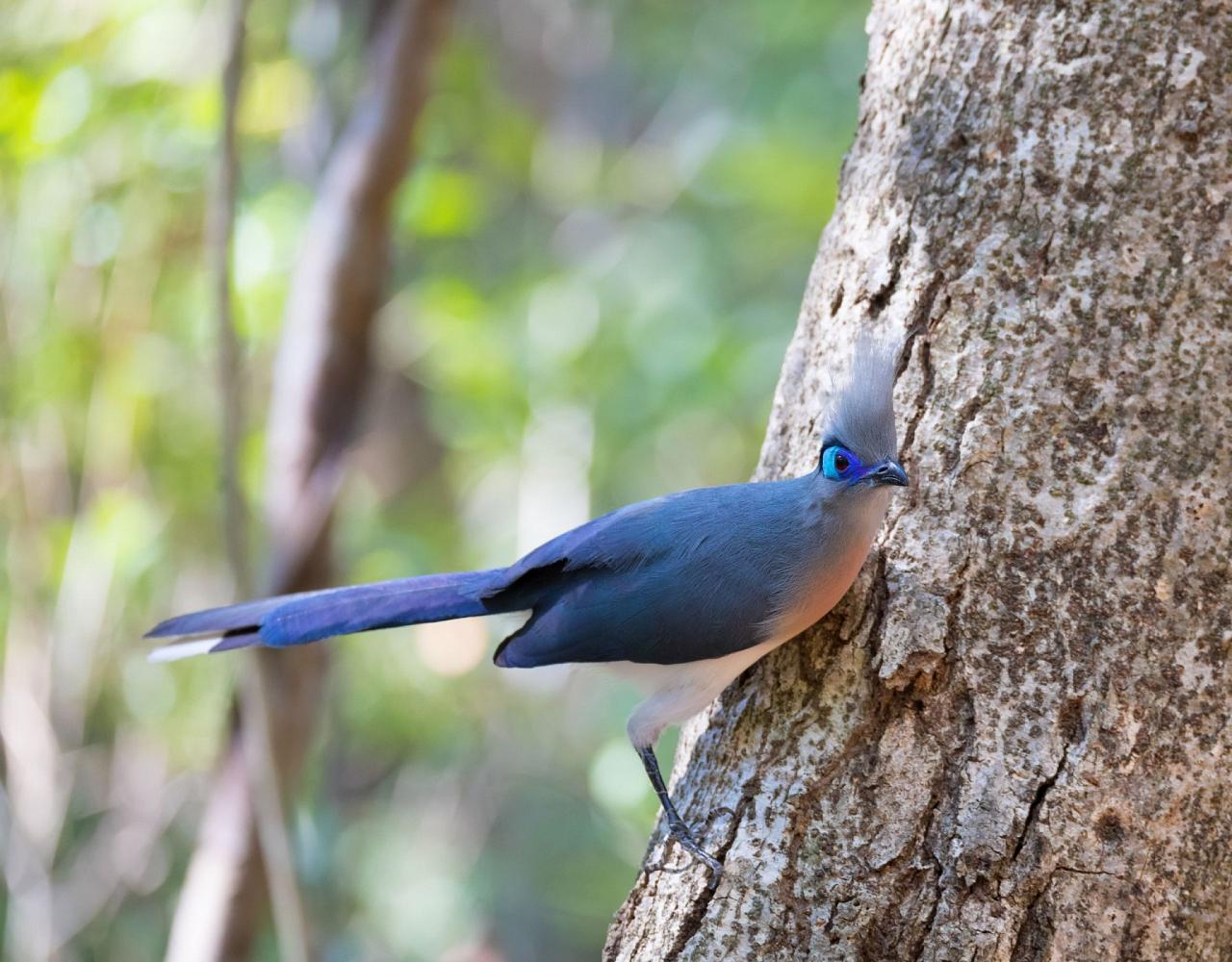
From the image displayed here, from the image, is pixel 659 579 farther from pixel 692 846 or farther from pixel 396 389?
pixel 396 389

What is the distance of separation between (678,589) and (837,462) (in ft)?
1.12

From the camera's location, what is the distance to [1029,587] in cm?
158

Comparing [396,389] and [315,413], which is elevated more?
[396,389]

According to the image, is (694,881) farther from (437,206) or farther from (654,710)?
(437,206)

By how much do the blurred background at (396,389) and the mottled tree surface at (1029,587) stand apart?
1355 mm

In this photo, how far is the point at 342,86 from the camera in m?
4.41

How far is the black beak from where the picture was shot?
165 cm

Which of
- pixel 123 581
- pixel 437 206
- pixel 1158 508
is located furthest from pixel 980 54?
pixel 123 581

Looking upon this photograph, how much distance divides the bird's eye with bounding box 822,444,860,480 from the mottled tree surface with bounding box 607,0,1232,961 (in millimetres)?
104

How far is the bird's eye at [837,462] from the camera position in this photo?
170cm

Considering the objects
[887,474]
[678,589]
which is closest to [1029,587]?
[887,474]

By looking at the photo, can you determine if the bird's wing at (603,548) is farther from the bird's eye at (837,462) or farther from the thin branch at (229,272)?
the thin branch at (229,272)

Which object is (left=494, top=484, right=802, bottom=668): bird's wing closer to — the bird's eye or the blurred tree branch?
the bird's eye

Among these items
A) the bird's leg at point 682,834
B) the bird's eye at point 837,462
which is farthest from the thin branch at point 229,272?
the bird's eye at point 837,462
